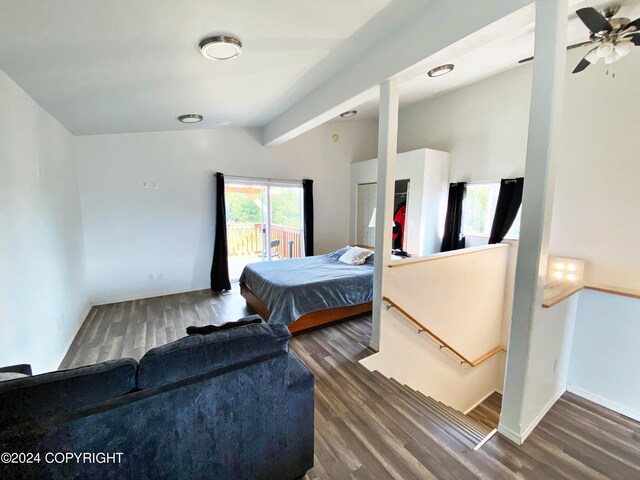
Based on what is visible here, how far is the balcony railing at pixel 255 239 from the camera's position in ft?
17.0

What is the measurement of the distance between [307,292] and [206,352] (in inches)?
74.6

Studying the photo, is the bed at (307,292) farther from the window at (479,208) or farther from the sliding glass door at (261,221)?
the window at (479,208)

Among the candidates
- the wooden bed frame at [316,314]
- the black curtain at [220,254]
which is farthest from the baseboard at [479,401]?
the black curtain at [220,254]

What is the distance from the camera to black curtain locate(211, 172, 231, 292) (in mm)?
4672

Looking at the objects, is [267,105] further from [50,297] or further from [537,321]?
[537,321]

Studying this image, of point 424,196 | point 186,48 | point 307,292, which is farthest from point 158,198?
point 424,196

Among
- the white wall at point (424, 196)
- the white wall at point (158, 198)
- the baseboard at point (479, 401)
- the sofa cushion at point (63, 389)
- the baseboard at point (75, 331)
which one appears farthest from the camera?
the white wall at point (424, 196)

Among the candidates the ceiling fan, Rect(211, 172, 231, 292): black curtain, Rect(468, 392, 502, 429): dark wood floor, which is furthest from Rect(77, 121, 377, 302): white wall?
Rect(468, 392, 502, 429): dark wood floor

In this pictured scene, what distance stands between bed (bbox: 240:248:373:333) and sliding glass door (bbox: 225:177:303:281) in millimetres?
1440

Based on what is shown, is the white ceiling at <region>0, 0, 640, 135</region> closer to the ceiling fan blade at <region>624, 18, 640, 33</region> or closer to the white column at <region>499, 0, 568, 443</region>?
the white column at <region>499, 0, 568, 443</region>

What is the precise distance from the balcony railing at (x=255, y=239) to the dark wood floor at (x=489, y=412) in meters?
3.80

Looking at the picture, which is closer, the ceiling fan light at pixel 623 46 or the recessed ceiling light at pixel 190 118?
the ceiling fan light at pixel 623 46

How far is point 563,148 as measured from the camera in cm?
330

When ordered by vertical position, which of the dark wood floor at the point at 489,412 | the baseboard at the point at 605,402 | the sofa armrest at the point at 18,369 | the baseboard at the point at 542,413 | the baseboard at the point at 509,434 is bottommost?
the dark wood floor at the point at 489,412
